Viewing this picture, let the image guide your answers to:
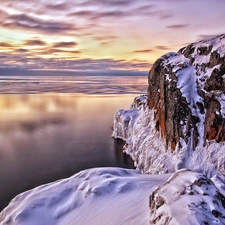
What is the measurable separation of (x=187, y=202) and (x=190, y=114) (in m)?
13.1

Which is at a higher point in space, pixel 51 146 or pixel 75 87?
pixel 75 87

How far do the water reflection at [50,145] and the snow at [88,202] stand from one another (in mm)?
6148

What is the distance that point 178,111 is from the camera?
21.8 m

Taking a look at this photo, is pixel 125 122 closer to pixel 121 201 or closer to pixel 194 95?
pixel 194 95

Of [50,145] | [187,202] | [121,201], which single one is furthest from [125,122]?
[187,202]

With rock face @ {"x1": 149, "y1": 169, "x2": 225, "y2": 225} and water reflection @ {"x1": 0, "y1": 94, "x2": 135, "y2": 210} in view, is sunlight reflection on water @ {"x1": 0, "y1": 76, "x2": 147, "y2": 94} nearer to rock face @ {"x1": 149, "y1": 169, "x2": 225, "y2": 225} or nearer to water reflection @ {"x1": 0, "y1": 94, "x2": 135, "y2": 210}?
water reflection @ {"x1": 0, "y1": 94, "x2": 135, "y2": 210}

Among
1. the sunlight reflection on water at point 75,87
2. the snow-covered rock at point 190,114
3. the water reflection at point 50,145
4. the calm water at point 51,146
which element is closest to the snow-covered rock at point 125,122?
the calm water at point 51,146

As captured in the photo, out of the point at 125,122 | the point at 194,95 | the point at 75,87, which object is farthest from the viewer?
the point at 75,87

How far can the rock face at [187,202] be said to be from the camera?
855 cm

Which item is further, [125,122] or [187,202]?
[125,122]

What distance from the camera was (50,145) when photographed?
33.2 metres

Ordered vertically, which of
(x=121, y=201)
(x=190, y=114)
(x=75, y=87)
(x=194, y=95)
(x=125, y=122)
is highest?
(x=75, y=87)

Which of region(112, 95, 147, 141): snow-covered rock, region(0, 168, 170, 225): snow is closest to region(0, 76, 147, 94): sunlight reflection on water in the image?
region(112, 95, 147, 141): snow-covered rock

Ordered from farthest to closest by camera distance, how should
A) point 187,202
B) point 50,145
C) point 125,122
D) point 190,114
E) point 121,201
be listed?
point 125,122, point 50,145, point 190,114, point 121,201, point 187,202
